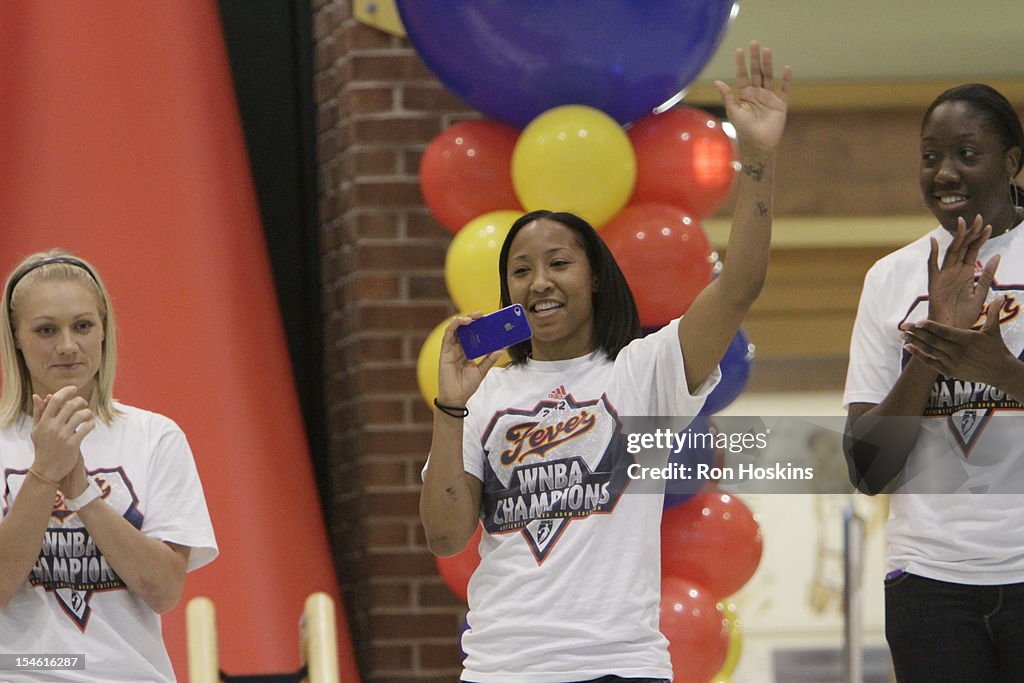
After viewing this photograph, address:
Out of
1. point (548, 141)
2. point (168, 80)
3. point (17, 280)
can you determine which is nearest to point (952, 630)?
point (548, 141)

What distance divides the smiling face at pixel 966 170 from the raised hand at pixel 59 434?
127 centimetres

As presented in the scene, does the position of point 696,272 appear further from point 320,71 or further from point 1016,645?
point 320,71

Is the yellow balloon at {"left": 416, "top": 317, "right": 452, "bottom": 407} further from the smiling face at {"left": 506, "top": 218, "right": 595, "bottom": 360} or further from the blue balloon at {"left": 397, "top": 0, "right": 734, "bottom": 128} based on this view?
the smiling face at {"left": 506, "top": 218, "right": 595, "bottom": 360}

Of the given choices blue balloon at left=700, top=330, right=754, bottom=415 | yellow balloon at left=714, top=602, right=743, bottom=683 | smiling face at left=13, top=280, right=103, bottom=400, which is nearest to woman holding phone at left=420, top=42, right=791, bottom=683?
smiling face at left=13, top=280, right=103, bottom=400

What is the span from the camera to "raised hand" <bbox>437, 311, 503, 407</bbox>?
2.05 meters

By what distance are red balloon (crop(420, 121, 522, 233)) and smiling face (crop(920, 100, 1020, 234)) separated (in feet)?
3.42

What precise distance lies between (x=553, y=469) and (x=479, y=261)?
891 millimetres

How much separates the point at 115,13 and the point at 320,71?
0.74 meters

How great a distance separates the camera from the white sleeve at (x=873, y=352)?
214 cm

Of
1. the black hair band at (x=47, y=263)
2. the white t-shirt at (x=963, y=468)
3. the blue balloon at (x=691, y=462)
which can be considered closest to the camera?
the white t-shirt at (x=963, y=468)

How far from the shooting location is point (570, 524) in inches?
76.5

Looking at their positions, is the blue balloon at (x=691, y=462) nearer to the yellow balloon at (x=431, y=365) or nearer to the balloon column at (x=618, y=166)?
the balloon column at (x=618, y=166)

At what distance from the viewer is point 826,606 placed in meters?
4.73

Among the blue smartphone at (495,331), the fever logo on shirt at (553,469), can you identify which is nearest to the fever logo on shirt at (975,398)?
the fever logo on shirt at (553,469)
